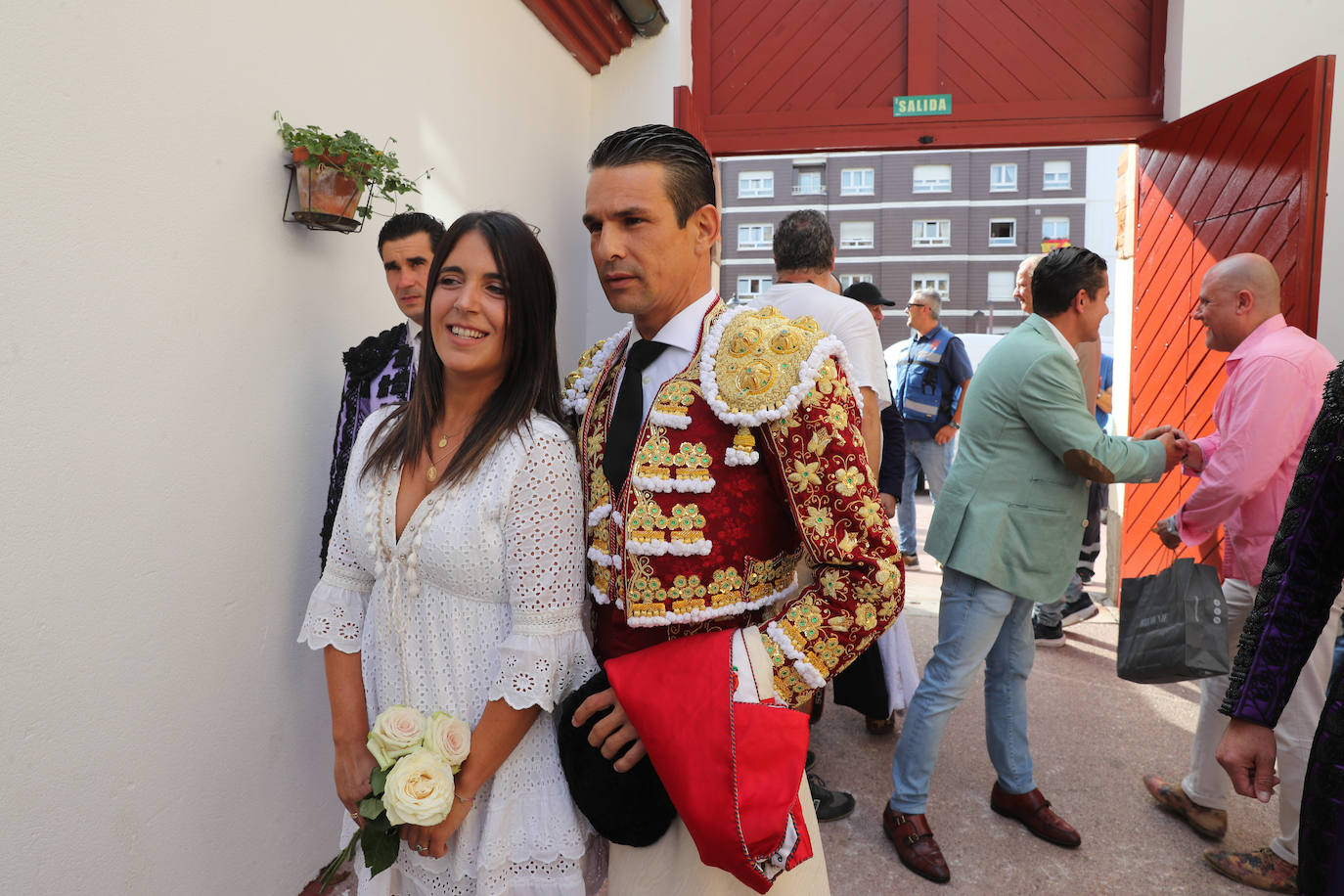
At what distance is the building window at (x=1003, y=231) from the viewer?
1420 inches

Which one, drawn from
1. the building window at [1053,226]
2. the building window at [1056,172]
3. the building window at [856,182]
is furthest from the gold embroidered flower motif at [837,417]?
the building window at [1056,172]

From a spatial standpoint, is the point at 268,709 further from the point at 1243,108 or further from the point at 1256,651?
the point at 1243,108

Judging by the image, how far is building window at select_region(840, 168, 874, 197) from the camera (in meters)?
37.0

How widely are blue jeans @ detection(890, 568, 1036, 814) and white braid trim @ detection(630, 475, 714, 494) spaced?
1756 mm

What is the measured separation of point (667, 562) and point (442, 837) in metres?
0.58

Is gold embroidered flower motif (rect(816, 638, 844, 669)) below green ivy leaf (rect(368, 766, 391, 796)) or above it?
above

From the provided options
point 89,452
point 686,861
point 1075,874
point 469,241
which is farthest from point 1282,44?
point 89,452

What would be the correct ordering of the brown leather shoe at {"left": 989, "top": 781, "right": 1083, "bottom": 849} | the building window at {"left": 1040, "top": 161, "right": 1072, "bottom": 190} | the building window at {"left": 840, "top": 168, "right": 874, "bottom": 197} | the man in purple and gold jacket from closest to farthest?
1. the man in purple and gold jacket
2. the brown leather shoe at {"left": 989, "top": 781, "right": 1083, "bottom": 849}
3. the building window at {"left": 1040, "top": 161, "right": 1072, "bottom": 190}
4. the building window at {"left": 840, "top": 168, "right": 874, "bottom": 197}

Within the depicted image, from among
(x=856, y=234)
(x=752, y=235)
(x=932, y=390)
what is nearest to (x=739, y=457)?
(x=932, y=390)

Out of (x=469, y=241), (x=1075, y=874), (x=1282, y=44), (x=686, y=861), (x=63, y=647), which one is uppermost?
(x=1282, y=44)

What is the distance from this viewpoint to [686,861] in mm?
1322

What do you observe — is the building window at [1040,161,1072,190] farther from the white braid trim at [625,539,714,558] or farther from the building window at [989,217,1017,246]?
the white braid trim at [625,539,714,558]

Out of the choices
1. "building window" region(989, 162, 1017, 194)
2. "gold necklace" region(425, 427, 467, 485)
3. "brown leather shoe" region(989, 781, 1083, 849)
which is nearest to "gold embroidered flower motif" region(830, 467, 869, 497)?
"gold necklace" region(425, 427, 467, 485)

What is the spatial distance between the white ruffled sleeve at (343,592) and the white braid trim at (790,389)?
0.70 meters
